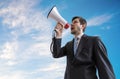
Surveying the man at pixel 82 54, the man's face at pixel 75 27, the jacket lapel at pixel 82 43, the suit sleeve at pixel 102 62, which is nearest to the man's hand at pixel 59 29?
the man at pixel 82 54

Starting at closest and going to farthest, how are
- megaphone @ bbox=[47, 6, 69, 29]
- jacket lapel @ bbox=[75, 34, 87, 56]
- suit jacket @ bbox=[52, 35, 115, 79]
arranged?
1. suit jacket @ bbox=[52, 35, 115, 79]
2. jacket lapel @ bbox=[75, 34, 87, 56]
3. megaphone @ bbox=[47, 6, 69, 29]

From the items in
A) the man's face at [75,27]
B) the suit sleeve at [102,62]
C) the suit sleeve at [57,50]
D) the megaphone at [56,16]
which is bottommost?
the suit sleeve at [102,62]

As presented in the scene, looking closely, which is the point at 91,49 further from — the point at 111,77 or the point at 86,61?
the point at 111,77

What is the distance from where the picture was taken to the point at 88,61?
314 centimetres

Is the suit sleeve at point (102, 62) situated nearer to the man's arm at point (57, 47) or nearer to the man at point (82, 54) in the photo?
the man at point (82, 54)

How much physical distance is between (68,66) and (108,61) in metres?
0.57

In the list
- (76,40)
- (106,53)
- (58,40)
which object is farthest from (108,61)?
(58,40)

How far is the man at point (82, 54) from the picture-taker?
3096 millimetres

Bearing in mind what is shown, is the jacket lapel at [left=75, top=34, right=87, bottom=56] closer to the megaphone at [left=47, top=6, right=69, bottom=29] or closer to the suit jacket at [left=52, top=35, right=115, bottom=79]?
the suit jacket at [left=52, top=35, right=115, bottom=79]

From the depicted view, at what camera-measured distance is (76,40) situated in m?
3.39

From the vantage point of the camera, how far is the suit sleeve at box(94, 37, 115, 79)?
3.09 metres

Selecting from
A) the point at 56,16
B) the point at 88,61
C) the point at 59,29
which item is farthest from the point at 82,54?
the point at 56,16

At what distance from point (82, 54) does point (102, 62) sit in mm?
308

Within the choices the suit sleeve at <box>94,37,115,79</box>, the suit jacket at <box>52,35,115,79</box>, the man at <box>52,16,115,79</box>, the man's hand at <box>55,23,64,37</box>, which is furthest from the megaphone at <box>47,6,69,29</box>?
the suit sleeve at <box>94,37,115,79</box>
